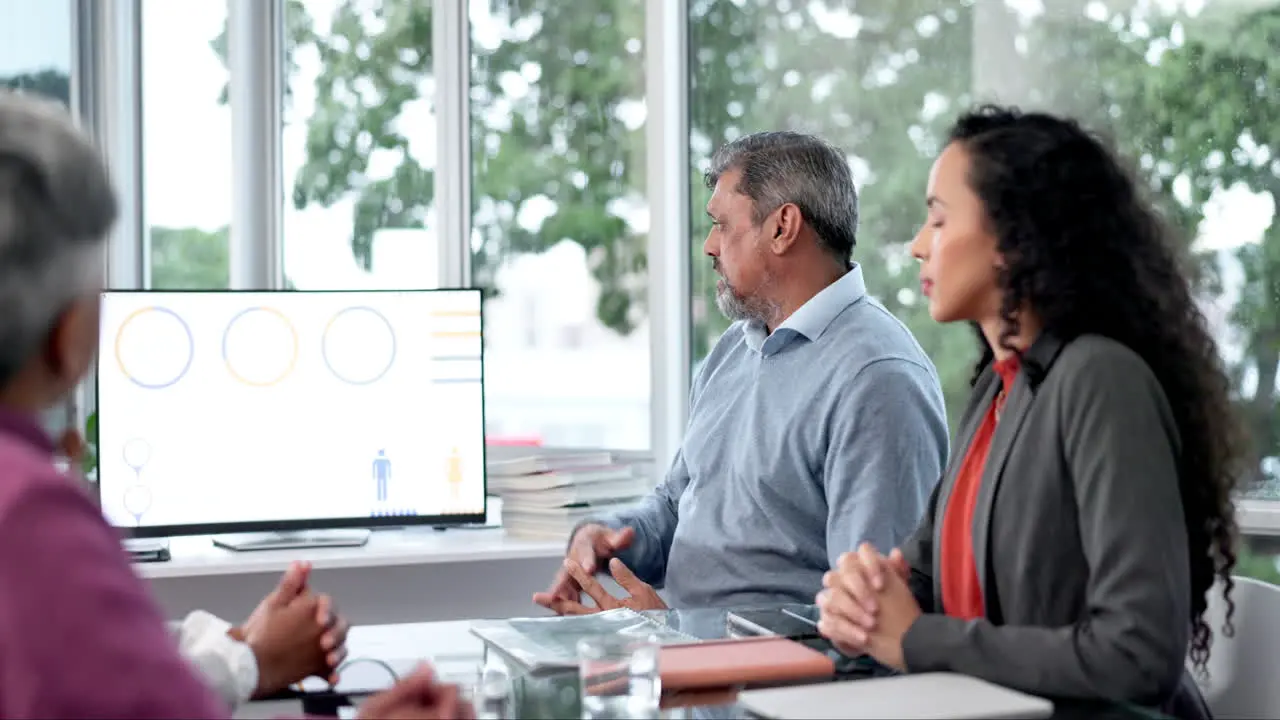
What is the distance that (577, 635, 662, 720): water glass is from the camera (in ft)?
4.11

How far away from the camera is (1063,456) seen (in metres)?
1.40

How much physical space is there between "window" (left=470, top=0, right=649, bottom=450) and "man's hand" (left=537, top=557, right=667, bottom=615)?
4.10 feet

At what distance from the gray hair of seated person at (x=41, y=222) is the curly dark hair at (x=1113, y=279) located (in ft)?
3.29

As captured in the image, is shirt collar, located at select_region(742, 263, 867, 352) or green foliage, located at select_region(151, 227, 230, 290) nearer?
shirt collar, located at select_region(742, 263, 867, 352)

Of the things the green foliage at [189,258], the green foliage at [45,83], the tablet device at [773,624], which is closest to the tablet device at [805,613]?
the tablet device at [773,624]

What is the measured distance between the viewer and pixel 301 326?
110 inches

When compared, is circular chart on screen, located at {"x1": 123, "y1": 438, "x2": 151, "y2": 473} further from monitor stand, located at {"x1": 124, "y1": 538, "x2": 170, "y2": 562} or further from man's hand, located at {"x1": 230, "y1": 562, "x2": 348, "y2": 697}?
man's hand, located at {"x1": 230, "y1": 562, "x2": 348, "y2": 697}

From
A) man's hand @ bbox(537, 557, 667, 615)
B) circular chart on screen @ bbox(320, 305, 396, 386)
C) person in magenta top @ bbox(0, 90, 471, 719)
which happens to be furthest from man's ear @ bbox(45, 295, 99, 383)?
circular chart on screen @ bbox(320, 305, 396, 386)

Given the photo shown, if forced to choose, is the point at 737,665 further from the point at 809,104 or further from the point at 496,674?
the point at 809,104

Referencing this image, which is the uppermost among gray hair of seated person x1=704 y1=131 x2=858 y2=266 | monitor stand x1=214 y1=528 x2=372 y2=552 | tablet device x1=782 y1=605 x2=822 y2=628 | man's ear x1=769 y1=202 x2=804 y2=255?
gray hair of seated person x1=704 y1=131 x2=858 y2=266

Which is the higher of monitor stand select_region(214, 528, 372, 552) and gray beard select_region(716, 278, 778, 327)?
gray beard select_region(716, 278, 778, 327)

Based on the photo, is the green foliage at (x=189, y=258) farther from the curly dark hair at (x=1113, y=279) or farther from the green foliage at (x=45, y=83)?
the curly dark hair at (x=1113, y=279)

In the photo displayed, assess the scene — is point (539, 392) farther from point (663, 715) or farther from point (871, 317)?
point (663, 715)

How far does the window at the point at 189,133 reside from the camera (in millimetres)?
3934
